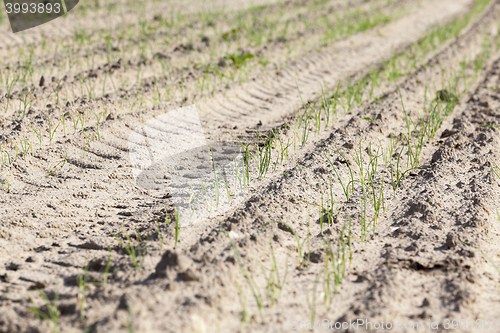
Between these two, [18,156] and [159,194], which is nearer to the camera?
[159,194]

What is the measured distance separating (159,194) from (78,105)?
1433mm

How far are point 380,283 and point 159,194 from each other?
148 centimetres

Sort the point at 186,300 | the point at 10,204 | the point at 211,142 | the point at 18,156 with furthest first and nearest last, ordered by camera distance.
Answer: the point at 211,142 → the point at 18,156 → the point at 10,204 → the point at 186,300

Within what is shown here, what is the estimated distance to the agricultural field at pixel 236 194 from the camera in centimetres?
171

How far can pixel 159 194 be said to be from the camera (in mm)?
2717

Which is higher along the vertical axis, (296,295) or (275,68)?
(275,68)

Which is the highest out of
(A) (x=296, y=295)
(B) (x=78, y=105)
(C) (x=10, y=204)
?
(B) (x=78, y=105)

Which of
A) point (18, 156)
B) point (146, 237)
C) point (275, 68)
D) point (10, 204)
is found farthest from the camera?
point (275, 68)

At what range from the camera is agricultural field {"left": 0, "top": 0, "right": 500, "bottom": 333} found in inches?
67.1

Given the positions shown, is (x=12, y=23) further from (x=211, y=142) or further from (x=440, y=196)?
(x=440, y=196)

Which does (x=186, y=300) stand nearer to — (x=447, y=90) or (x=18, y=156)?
(x=18, y=156)

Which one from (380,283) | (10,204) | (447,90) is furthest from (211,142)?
(447,90)

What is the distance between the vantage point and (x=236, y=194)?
262cm

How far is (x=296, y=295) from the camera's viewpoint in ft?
5.96
